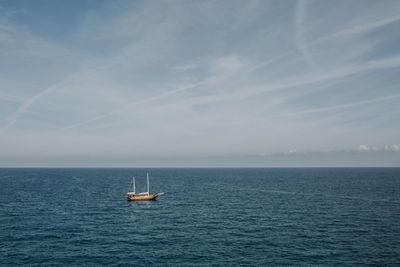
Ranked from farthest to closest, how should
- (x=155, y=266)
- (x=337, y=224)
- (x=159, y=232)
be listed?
(x=337, y=224)
(x=159, y=232)
(x=155, y=266)

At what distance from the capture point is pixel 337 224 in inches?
2596

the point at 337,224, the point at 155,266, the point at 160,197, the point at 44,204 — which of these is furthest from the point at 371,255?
the point at 44,204

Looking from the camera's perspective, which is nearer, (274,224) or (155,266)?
(155,266)

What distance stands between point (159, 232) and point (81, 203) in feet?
157

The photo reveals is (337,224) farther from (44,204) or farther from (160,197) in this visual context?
(44,204)

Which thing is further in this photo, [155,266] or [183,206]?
[183,206]

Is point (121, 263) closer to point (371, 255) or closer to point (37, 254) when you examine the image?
point (37, 254)

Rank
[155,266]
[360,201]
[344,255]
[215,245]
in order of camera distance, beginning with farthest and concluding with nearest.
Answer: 1. [360,201]
2. [215,245]
3. [344,255]
4. [155,266]

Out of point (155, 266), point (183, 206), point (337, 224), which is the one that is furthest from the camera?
point (183, 206)

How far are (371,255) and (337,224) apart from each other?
19.7 meters

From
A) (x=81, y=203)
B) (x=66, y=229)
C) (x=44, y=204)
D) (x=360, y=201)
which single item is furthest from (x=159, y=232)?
(x=360, y=201)

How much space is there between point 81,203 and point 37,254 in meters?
50.6

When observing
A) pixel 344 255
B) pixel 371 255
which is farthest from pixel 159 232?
pixel 371 255

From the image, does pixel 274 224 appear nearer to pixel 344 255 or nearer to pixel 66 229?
pixel 344 255
